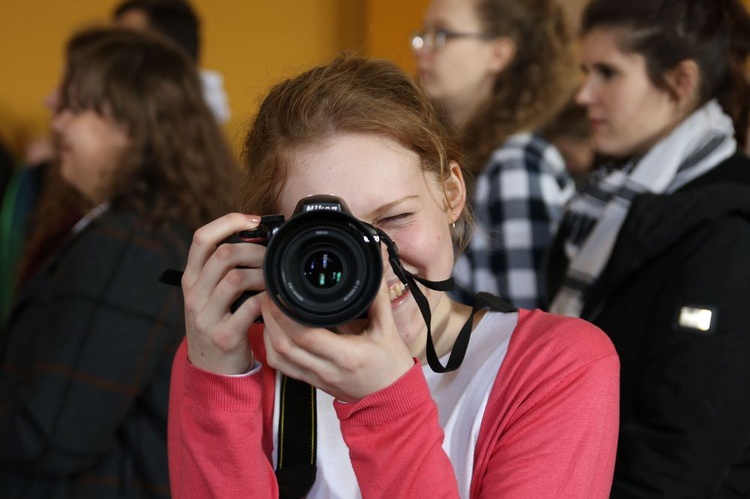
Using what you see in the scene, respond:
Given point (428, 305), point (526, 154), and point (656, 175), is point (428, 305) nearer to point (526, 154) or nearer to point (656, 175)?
point (656, 175)

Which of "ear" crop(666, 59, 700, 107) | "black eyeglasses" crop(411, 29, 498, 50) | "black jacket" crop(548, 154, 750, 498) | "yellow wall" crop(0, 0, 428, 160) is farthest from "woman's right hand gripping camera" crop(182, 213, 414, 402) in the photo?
"yellow wall" crop(0, 0, 428, 160)

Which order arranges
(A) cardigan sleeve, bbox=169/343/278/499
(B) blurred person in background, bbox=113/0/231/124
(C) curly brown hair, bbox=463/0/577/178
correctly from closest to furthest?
(A) cardigan sleeve, bbox=169/343/278/499
(C) curly brown hair, bbox=463/0/577/178
(B) blurred person in background, bbox=113/0/231/124

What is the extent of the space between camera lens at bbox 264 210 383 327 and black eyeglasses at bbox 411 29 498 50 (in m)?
1.46

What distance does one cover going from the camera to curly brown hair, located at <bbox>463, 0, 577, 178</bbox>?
7.25 feet

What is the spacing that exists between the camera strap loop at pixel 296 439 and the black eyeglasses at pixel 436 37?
1344 mm

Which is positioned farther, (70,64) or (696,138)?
(70,64)

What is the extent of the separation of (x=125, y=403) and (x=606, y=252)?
89 cm

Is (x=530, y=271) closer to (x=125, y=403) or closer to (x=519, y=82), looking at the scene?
(x=519, y=82)

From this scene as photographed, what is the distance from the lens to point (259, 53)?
12.3ft

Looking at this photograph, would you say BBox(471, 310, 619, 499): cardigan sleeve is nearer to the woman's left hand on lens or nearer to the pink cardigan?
the pink cardigan

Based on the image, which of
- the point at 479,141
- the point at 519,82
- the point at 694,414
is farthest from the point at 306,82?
the point at 519,82

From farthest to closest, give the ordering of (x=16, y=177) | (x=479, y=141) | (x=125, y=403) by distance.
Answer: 1. (x=16, y=177)
2. (x=479, y=141)
3. (x=125, y=403)

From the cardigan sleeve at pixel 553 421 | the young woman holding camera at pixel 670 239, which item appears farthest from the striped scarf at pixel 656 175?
the cardigan sleeve at pixel 553 421

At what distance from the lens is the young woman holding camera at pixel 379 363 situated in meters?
0.94
